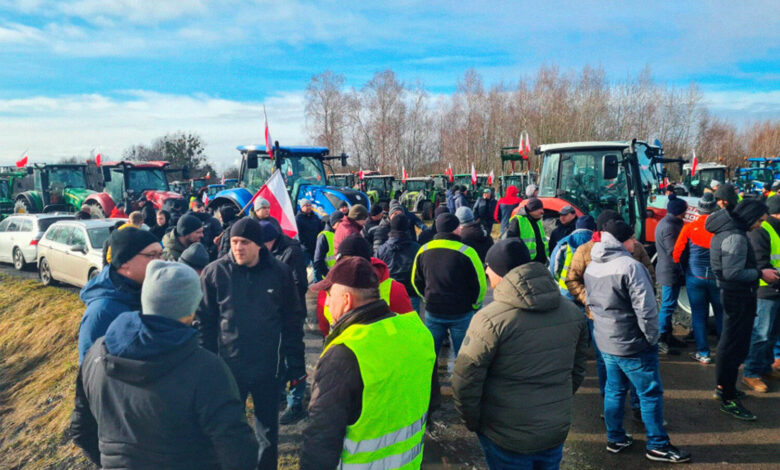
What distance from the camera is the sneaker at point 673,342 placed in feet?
19.5

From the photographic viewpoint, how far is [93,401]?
1.98m

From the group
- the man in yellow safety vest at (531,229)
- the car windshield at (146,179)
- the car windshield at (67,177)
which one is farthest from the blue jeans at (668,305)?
the car windshield at (67,177)

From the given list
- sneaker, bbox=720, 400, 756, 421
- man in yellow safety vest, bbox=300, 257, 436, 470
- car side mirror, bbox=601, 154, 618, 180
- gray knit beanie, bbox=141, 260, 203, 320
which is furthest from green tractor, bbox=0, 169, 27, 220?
sneaker, bbox=720, 400, 756, 421

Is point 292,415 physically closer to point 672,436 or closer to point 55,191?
point 672,436

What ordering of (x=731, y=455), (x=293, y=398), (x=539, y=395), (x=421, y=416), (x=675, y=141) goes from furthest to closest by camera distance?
(x=675, y=141)
(x=293, y=398)
(x=731, y=455)
(x=539, y=395)
(x=421, y=416)

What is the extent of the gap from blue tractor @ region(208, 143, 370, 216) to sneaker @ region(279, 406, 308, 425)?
715 cm

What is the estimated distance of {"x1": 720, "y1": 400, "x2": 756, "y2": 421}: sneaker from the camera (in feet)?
14.1

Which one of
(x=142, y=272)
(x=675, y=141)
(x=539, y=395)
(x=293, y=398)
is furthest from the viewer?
(x=675, y=141)

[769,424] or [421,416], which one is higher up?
[421,416]

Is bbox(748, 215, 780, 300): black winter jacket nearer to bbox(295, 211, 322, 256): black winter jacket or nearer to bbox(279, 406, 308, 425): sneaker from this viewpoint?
bbox(279, 406, 308, 425): sneaker

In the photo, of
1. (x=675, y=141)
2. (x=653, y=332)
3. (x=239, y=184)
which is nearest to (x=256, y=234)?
(x=653, y=332)

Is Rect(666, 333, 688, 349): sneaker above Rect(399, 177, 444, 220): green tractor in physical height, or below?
below

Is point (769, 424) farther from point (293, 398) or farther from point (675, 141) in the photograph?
point (675, 141)

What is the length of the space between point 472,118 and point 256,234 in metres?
38.9
